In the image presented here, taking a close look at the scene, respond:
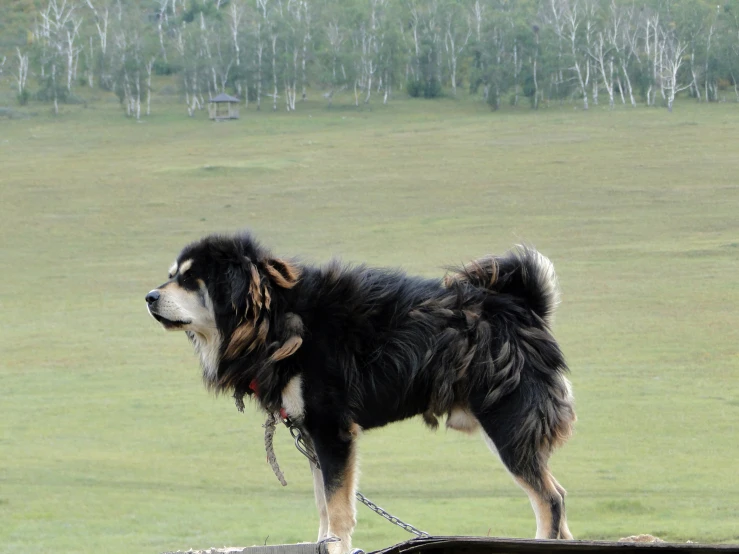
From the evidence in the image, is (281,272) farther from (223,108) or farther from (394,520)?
(223,108)

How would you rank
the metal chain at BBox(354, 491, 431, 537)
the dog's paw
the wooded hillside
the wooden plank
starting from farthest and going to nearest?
the wooded hillside
the metal chain at BBox(354, 491, 431, 537)
the dog's paw
the wooden plank

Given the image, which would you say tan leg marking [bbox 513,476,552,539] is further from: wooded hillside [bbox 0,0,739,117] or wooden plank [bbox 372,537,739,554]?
wooded hillside [bbox 0,0,739,117]

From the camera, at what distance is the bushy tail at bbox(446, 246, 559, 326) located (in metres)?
5.70

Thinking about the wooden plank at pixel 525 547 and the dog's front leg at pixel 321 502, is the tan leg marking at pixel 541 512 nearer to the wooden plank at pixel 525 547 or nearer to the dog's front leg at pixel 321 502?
the dog's front leg at pixel 321 502

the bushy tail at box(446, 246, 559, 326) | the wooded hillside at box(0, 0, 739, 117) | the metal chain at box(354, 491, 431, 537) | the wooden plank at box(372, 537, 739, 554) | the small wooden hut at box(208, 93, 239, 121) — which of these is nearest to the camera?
the wooden plank at box(372, 537, 739, 554)

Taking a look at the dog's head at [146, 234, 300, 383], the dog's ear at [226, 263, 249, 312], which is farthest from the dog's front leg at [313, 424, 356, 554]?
the dog's ear at [226, 263, 249, 312]

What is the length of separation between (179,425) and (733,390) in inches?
370

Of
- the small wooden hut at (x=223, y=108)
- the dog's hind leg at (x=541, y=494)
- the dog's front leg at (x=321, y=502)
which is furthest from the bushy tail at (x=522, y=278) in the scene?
the small wooden hut at (x=223, y=108)

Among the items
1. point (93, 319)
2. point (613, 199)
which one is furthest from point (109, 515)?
point (613, 199)

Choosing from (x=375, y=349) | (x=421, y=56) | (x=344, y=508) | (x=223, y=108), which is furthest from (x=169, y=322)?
(x=421, y=56)

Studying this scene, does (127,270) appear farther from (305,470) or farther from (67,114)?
(67,114)

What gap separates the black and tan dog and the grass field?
118cm

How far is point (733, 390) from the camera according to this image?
757 inches

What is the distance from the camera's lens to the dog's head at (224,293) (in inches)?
219
